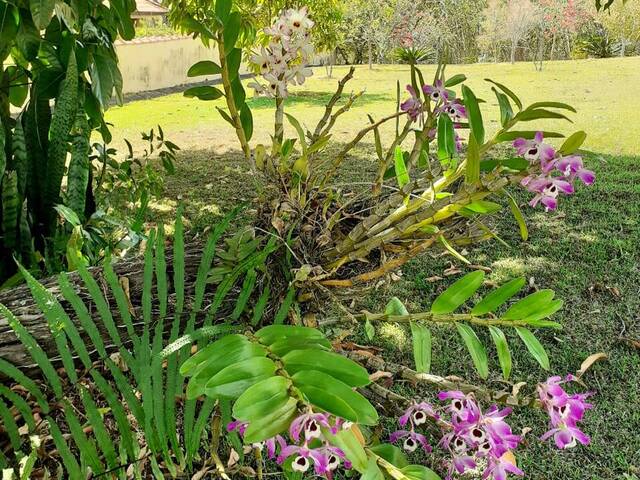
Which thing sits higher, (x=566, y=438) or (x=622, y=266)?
(x=566, y=438)

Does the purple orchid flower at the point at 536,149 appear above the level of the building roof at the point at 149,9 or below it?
below

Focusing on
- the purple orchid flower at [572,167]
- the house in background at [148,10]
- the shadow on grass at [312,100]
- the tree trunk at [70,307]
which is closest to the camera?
the purple orchid flower at [572,167]

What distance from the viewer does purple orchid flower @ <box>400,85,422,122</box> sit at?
841 millimetres

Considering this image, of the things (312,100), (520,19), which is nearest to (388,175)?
(312,100)

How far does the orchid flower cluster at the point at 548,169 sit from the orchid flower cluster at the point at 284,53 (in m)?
0.33

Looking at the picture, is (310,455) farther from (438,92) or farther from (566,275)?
(566,275)

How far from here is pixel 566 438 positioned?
666mm

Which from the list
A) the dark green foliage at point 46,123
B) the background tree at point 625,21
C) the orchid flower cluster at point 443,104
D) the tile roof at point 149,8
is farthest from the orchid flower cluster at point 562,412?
the background tree at point 625,21

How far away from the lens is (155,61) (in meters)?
10.0

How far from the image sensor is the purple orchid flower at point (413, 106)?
84cm

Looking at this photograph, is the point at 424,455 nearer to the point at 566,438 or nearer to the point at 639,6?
the point at 566,438

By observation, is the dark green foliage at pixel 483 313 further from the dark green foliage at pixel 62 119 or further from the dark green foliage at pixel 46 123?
the dark green foliage at pixel 62 119

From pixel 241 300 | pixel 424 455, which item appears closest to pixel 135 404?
pixel 241 300

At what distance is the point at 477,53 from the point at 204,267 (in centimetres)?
1734
